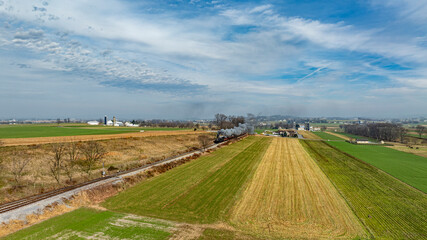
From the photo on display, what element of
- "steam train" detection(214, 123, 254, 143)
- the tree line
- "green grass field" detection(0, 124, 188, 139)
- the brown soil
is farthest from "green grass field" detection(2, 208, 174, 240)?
the tree line

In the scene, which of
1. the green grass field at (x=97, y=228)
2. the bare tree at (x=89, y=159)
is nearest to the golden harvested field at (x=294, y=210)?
the green grass field at (x=97, y=228)

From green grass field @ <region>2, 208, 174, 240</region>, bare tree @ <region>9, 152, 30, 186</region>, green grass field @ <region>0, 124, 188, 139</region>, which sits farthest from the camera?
green grass field @ <region>0, 124, 188, 139</region>

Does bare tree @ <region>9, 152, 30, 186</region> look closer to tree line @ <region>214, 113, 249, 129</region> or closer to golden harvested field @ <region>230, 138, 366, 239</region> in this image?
golden harvested field @ <region>230, 138, 366, 239</region>

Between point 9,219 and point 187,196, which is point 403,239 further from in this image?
point 9,219

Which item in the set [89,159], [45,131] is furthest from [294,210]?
[45,131]

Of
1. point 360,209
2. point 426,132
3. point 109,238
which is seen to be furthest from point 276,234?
point 426,132

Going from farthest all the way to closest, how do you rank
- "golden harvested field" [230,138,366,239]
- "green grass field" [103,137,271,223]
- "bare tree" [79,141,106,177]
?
"bare tree" [79,141,106,177] < "green grass field" [103,137,271,223] < "golden harvested field" [230,138,366,239]
